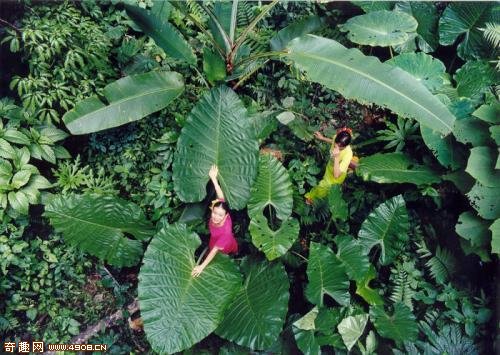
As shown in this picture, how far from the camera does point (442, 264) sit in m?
3.03

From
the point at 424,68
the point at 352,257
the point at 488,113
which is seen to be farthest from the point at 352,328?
the point at 424,68

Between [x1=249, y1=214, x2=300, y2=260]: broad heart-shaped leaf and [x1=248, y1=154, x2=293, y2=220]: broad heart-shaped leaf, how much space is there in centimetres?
9

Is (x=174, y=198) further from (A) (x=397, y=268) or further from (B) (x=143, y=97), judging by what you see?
(A) (x=397, y=268)

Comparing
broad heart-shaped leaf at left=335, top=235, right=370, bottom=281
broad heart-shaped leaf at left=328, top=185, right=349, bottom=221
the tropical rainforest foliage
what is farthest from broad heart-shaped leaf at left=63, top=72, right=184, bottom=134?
broad heart-shaped leaf at left=335, top=235, right=370, bottom=281

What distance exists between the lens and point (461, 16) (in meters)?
3.37

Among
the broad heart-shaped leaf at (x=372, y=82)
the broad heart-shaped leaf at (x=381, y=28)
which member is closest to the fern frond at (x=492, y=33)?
the broad heart-shaped leaf at (x=381, y=28)

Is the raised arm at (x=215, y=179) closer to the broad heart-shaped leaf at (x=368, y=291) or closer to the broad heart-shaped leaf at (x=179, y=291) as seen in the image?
the broad heart-shaped leaf at (x=179, y=291)

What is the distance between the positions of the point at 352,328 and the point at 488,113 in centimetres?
168

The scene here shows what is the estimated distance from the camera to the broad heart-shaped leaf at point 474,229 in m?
2.81

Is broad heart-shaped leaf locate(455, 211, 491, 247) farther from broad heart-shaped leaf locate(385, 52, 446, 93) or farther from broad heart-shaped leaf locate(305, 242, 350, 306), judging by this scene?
broad heart-shaped leaf locate(385, 52, 446, 93)

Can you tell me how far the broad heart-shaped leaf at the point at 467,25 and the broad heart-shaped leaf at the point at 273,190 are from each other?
1.75 meters

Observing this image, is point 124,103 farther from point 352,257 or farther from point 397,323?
point 397,323

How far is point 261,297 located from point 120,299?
3.50ft

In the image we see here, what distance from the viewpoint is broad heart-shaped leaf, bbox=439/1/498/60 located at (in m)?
3.30
